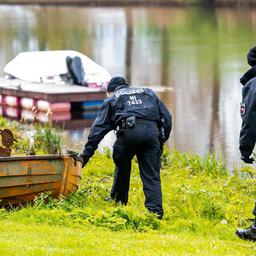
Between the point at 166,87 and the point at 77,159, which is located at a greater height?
the point at 77,159

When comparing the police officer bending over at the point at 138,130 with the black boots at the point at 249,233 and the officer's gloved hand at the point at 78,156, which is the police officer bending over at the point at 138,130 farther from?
the black boots at the point at 249,233

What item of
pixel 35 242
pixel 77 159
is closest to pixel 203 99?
pixel 77 159

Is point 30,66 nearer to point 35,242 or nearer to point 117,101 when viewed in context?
point 117,101

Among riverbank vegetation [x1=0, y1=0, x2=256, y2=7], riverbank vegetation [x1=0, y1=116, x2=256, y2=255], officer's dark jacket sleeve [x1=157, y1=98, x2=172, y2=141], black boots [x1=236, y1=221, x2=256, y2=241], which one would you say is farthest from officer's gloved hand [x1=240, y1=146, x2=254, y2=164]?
riverbank vegetation [x1=0, y1=0, x2=256, y2=7]

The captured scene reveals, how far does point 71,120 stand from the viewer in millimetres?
24188

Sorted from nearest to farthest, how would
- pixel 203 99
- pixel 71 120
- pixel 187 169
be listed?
1. pixel 187 169
2. pixel 71 120
3. pixel 203 99

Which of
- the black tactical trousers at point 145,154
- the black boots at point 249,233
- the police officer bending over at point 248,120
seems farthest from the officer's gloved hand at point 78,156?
the police officer bending over at point 248,120

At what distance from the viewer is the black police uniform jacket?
961 centimetres

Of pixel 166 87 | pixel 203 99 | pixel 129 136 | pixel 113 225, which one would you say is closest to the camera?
pixel 113 225

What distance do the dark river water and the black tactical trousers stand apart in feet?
22.9

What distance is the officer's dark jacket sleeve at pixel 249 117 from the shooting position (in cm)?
789

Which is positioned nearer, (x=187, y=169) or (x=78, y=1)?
(x=187, y=169)

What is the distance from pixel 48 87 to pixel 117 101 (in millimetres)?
16083

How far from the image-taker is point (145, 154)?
974cm
